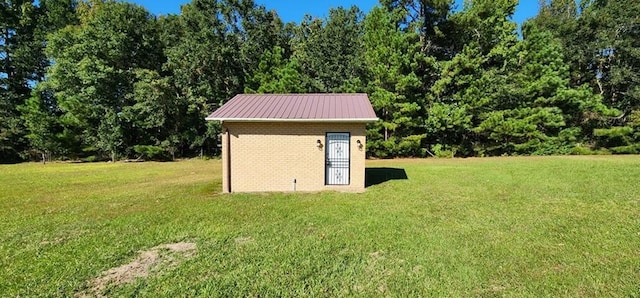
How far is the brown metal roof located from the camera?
31.6 feet

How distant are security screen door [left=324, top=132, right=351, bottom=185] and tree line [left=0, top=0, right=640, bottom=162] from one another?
39.5ft

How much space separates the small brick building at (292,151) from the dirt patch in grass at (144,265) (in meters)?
4.62

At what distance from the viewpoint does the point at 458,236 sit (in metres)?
5.63

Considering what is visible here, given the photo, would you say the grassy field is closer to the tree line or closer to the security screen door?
the security screen door

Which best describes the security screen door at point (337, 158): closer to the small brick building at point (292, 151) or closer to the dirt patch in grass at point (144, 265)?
the small brick building at point (292, 151)

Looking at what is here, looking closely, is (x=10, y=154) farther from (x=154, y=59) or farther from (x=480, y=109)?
(x=480, y=109)

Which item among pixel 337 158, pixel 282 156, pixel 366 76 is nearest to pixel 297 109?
pixel 282 156

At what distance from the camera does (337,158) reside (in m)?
10.2

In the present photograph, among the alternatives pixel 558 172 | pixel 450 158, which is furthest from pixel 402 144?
pixel 558 172

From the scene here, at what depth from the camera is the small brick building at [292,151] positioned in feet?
32.4

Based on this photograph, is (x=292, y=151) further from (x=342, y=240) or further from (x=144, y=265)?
(x=144, y=265)

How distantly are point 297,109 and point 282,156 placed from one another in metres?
1.75

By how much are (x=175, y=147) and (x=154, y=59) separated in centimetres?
735

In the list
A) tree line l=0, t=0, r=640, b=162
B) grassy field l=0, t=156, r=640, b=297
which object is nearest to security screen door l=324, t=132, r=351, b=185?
grassy field l=0, t=156, r=640, b=297
